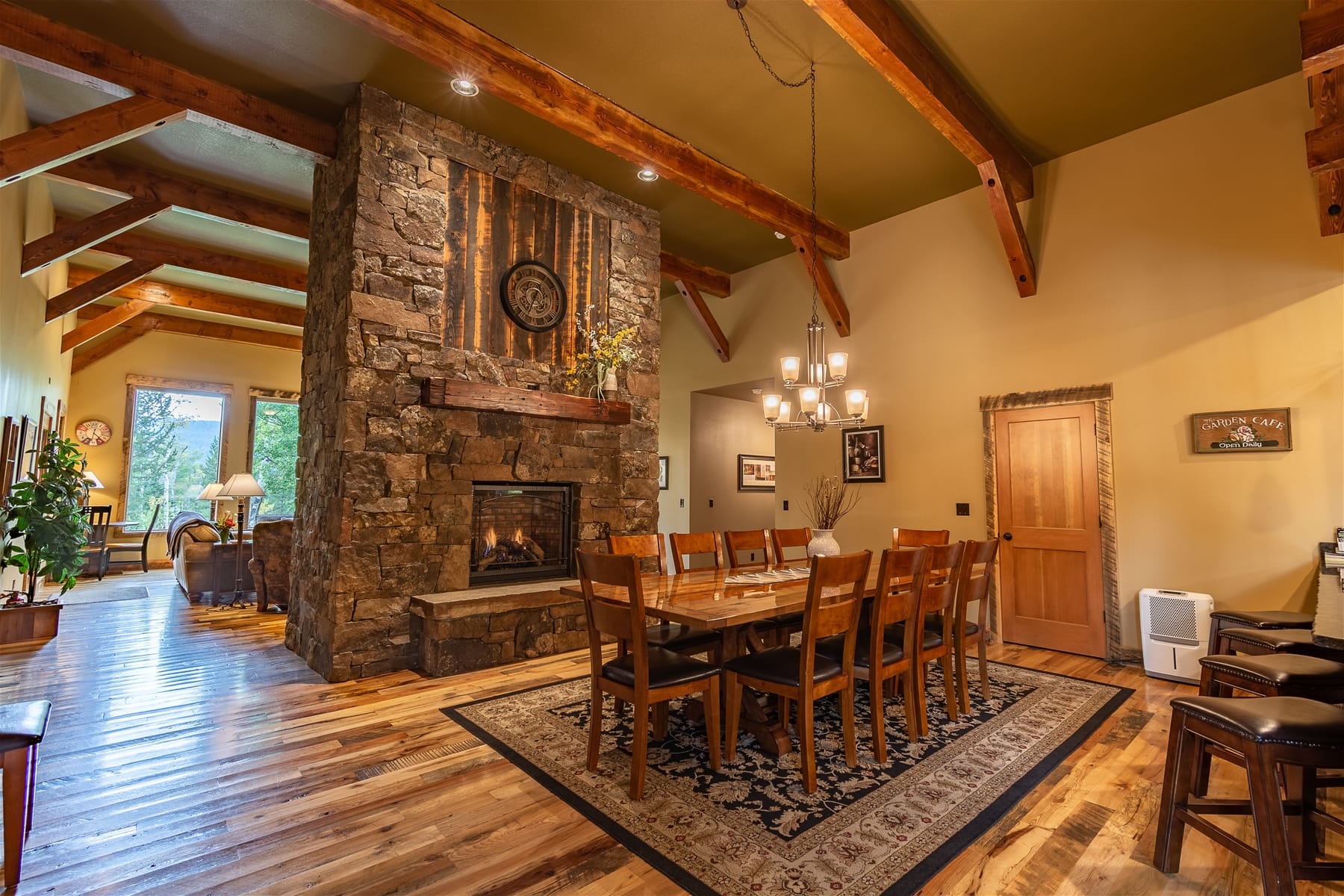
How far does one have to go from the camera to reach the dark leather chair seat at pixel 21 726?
1.71 m

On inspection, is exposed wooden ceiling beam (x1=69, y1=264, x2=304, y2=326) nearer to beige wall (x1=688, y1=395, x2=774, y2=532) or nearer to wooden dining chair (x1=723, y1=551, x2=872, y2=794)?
beige wall (x1=688, y1=395, x2=774, y2=532)

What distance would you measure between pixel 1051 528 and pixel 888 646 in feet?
8.80

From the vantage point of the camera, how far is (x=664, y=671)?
2.48 meters

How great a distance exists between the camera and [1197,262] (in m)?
Result: 4.16

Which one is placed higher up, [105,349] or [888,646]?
[105,349]

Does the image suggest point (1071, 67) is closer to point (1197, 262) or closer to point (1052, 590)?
point (1197, 262)

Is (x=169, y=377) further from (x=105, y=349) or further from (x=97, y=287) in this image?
(x=97, y=287)

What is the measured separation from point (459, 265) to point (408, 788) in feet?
11.0

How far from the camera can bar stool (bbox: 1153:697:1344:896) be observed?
1554mm

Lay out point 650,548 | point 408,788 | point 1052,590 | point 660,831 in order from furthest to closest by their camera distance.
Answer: point 1052,590
point 650,548
point 408,788
point 660,831

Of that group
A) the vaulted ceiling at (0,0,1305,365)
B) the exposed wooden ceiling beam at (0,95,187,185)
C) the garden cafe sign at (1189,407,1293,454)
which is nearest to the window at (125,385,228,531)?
the vaulted ceiling at (0,0,1305,365)

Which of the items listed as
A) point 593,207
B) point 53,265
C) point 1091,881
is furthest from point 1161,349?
point 53,265

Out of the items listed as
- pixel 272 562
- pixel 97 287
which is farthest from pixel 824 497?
pixel 97 287

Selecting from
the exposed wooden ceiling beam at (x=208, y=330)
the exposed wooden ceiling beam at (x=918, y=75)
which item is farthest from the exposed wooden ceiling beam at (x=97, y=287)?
the exposed wooden ceiling beam at (x=918, y=75)
